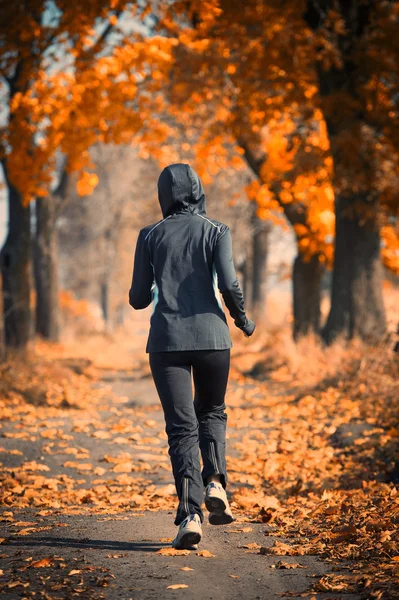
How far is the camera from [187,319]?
4730 mm

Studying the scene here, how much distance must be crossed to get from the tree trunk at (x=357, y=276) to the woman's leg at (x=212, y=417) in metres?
8.85

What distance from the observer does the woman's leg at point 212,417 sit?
489 centimetres

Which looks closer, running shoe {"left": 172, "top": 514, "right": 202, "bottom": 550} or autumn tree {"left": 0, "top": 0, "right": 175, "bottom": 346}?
running shoe {"left": 172, "top": 514, "right": 202, "bottom": 550}

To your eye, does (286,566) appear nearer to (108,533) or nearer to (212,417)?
(212,417)

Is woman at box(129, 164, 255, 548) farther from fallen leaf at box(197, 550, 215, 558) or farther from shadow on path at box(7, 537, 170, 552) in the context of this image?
shadow on path at box(7, 537, 170, 552)

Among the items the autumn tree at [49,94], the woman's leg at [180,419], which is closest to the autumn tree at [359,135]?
the autumn tree at [49,94]

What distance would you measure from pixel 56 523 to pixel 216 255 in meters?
2.07

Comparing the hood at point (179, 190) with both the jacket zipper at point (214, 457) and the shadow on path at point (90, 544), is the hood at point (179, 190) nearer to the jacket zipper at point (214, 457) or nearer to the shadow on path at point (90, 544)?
the jacket zipper at point (214, 457)

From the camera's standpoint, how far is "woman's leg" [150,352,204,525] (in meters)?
4.77

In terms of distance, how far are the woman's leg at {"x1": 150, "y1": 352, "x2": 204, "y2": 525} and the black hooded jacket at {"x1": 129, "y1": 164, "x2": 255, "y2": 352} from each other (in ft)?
0.35

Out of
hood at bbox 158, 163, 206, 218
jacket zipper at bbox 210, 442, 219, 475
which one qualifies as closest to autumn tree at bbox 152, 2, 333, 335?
hood at bbox 158, 163, 206, 218

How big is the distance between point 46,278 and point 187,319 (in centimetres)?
1685

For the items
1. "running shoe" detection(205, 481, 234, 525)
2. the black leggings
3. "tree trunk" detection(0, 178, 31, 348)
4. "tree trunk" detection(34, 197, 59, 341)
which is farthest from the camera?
"tree trunk" detection(34, 197, 59, 341)

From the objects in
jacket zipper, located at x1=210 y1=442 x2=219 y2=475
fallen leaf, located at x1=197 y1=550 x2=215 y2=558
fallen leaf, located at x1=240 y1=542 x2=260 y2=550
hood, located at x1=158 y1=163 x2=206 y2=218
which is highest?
hood, located at x1=158 y1=163 x2=206 y2=218
